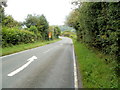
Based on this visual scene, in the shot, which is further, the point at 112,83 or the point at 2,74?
the point at 2,74

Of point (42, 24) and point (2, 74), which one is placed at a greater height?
point (42, 24)

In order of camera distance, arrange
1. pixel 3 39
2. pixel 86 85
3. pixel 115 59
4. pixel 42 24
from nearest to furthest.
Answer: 1. pixel 86 85
2. pixel 115 59
3. pixel 3 39
4. pixel 42 24

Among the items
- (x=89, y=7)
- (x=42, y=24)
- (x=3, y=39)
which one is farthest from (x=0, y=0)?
(x=89, y=7)

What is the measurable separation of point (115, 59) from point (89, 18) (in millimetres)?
5838

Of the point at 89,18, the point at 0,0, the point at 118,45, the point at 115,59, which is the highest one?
the point at 0,0

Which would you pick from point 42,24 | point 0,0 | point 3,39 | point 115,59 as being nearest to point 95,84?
point 115,59

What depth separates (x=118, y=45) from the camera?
657cm

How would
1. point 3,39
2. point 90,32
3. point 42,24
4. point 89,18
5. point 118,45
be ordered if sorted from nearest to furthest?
A: point 118,45, point 89,18, point 90,32, point 3,39, point 42,24

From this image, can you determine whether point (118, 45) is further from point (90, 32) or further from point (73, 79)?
point (90, 32)

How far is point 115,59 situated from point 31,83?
440cm

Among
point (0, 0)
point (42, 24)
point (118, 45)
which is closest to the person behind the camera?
point (118, 45)

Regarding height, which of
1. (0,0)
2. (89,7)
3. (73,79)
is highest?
(0,0)

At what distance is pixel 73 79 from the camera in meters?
6.87

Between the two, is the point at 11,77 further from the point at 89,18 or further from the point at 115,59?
the point at 89,18
